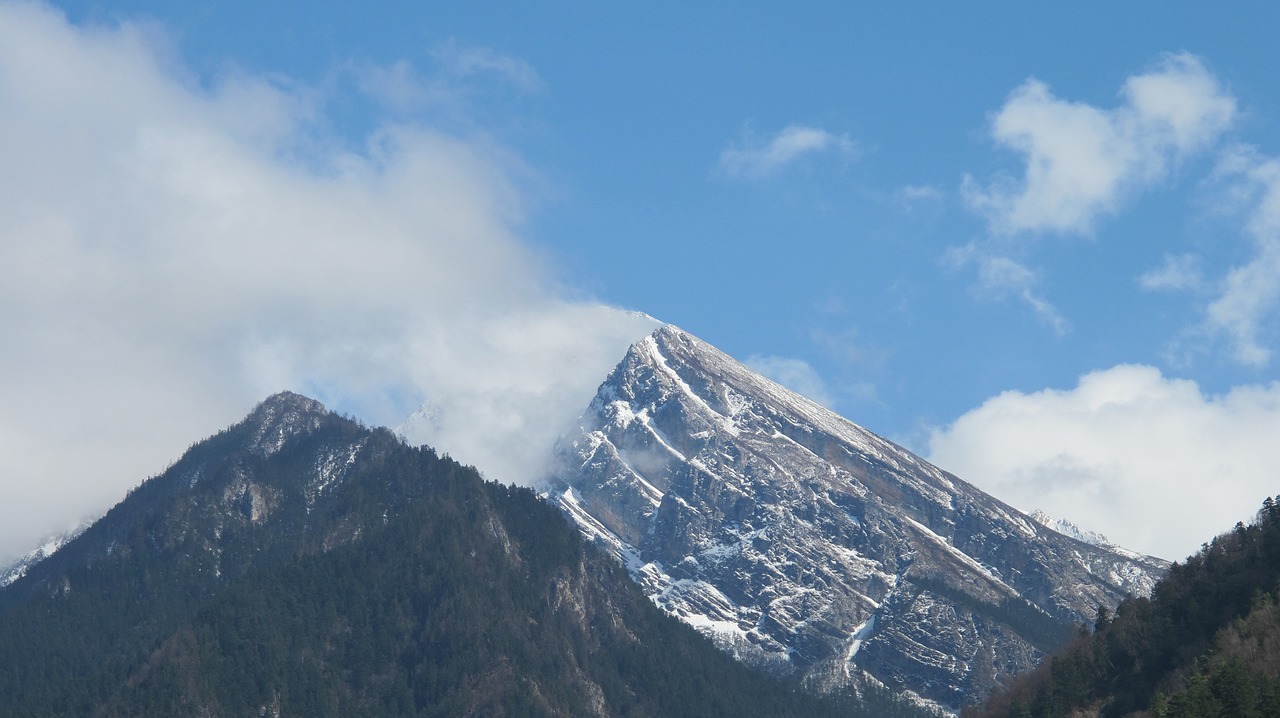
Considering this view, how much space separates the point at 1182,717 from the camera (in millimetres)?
198625

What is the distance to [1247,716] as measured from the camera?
19188 centimetres

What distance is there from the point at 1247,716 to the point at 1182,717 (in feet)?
28.3
